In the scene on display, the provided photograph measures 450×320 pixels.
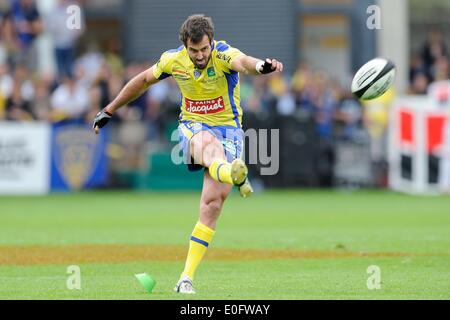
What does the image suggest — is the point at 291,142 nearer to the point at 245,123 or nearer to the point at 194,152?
the point at 245,123

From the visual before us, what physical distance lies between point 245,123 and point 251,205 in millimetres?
3494

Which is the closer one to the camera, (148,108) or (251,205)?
(251,205)

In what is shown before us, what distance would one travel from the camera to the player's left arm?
9.05 meters

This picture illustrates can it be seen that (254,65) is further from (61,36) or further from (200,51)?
(61,36)

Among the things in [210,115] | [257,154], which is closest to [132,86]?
[210,115]

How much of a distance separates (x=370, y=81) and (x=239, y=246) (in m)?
4.24

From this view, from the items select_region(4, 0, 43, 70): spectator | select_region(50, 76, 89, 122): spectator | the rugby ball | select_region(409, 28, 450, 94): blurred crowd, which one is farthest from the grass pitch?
select_region(4, 0, 43, 70): spectator

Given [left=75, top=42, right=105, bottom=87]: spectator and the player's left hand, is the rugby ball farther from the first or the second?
[left=75, top=42, right=105, bottom=87]: spectator

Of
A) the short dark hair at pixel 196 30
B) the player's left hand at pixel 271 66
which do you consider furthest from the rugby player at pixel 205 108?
the player's left hand at pixel 271 66

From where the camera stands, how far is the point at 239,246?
47.8 feet

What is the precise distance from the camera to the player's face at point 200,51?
9695 millimetres

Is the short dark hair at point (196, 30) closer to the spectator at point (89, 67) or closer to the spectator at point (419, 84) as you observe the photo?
the spectator at point (89, 67)

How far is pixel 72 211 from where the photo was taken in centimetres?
2077

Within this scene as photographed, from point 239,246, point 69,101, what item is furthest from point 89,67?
point 239,246
